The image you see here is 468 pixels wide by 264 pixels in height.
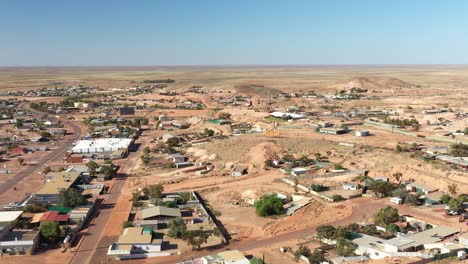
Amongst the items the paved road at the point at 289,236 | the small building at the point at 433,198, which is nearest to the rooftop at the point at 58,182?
the paved road at the point at 289,236

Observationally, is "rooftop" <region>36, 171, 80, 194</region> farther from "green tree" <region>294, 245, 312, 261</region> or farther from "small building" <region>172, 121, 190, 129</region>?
"small building" <region>172, 121, 190, 129</region>

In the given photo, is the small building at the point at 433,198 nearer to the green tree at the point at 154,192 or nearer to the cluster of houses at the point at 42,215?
the green tree at the point at 154,192

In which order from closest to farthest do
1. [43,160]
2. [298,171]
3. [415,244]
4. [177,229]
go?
[415,244]
[177,229]
[298,171]
[43,160]

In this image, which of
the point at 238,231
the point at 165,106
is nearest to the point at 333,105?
the point at 165,106

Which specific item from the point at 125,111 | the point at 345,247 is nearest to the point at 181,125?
the point at 125,111

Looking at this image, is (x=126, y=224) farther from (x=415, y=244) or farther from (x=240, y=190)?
(x=415, y=244)

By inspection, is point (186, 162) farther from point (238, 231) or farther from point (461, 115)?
point (461, 115)

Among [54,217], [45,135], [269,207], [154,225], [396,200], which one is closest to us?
[154,225]
